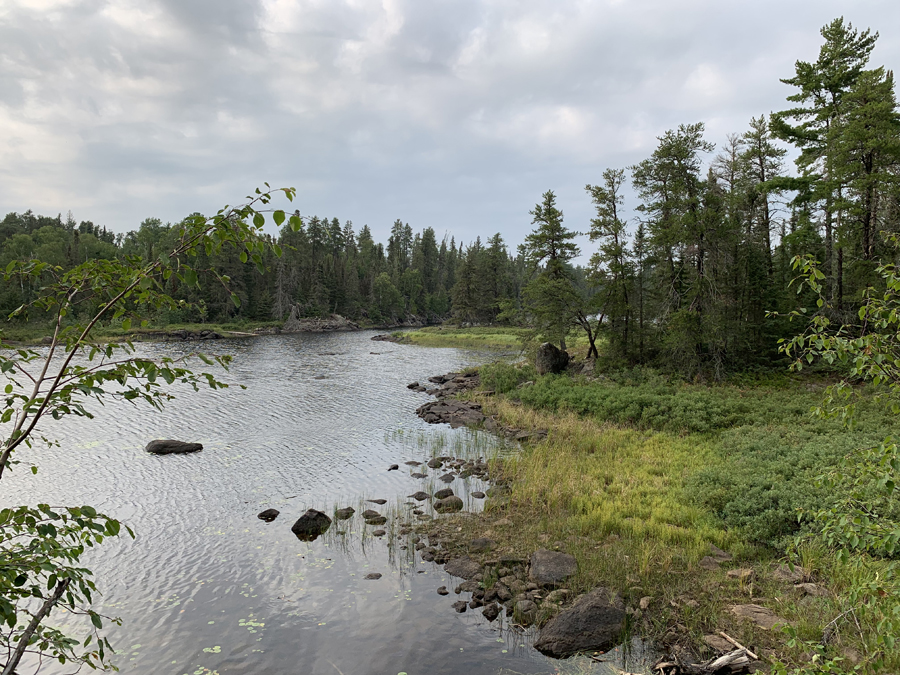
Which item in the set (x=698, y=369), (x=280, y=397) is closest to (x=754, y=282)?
(x=698, y=369)

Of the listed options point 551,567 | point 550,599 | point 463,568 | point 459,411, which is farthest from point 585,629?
point 459,411

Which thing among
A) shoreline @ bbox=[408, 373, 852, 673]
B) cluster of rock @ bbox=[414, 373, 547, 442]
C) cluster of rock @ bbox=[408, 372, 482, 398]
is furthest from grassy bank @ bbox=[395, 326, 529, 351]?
shoreline @ bbox=[408, 373, 852, 673]

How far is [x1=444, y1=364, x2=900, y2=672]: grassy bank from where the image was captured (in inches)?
271

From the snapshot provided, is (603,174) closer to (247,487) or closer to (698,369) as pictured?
(698,369)

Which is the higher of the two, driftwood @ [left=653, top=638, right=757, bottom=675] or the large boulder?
the large boulder

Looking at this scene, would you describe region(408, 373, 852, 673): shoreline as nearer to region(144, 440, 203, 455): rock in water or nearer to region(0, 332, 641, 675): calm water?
region(0, 332, 641, 675): calm water

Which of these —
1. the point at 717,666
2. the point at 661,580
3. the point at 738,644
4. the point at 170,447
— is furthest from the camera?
the point at 170,447

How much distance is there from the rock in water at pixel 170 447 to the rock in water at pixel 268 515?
760 centimetres

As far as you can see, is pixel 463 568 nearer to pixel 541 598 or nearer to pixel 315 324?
pixel 541 598

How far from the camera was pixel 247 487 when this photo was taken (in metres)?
15.3

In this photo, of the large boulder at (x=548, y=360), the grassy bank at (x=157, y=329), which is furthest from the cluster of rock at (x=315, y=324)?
the large boulder at (x=548, y=360)

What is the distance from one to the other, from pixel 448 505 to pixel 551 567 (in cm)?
433

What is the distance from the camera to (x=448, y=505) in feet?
44.3

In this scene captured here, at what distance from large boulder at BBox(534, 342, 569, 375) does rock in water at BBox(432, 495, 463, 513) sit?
61.3 feet
